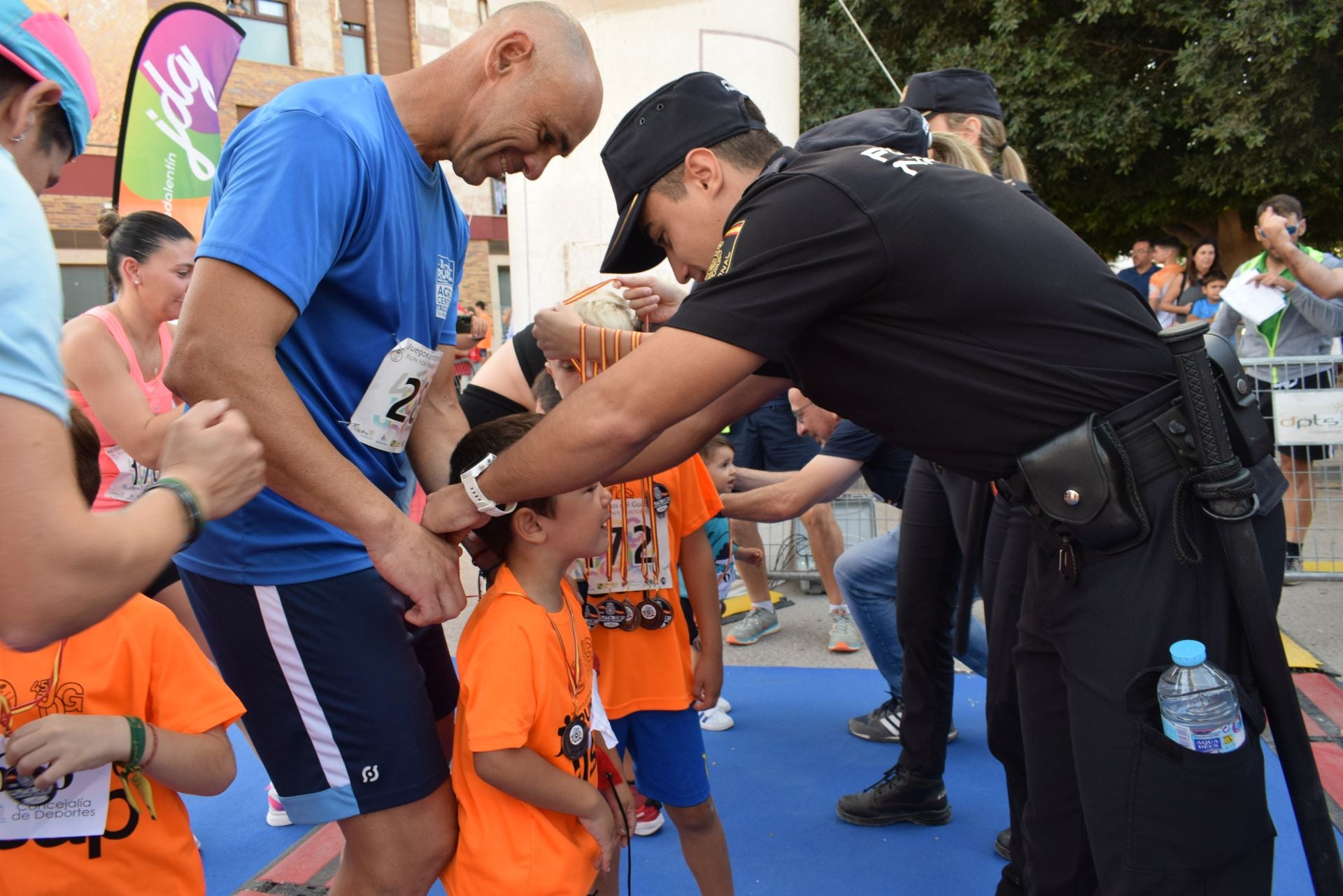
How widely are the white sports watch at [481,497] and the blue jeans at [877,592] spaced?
2182 millimetres

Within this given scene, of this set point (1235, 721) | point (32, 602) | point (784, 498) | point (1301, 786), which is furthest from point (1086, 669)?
point (784, 498)

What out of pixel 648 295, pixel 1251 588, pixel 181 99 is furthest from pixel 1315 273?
pixel 181 99

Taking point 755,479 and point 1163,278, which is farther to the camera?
point 1163,278

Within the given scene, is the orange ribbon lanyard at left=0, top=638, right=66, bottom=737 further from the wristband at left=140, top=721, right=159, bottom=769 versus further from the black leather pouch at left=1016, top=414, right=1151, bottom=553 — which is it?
the black leather pouch at left=1016, top=414, right=1151, bottom=553

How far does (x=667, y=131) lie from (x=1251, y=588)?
1402 mm

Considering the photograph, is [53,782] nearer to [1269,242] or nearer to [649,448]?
[649,448]

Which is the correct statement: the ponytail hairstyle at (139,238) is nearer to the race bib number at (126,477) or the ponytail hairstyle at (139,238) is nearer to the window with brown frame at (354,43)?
the race bib number at (126,477)

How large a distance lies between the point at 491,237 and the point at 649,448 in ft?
93.7

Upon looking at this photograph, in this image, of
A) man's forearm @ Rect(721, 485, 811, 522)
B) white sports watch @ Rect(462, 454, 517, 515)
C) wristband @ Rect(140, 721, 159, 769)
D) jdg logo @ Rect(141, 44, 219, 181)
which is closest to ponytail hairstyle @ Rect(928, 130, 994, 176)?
man's forearm @ Rect(721, 485, 811, 522)

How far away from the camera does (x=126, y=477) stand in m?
3.41

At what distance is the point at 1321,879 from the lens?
1548mm

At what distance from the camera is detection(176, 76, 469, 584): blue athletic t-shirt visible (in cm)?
167

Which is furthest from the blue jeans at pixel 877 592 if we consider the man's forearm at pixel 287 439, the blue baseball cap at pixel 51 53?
the blue baseball cap at pixel 51 53

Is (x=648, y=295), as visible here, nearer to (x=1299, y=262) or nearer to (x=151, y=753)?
(x=151, y=753)
